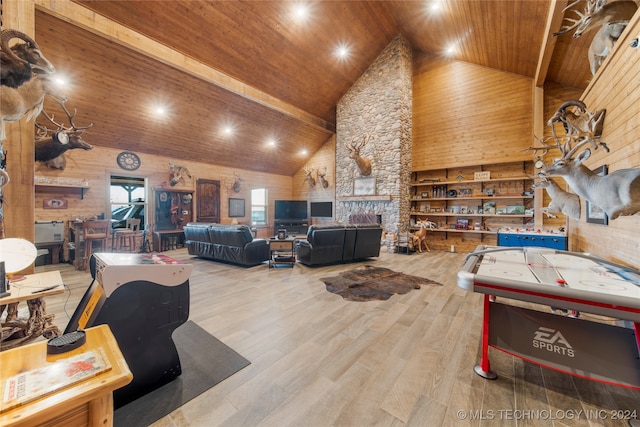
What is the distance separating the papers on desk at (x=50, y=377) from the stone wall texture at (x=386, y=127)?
7.12 metres

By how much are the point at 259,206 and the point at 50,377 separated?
31.9 ft

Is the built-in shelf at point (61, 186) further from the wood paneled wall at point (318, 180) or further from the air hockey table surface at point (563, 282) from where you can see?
the air hockey table surface at point (563, 282)

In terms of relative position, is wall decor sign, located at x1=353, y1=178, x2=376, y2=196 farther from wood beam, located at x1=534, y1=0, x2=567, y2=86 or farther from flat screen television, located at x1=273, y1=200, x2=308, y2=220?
wood beam, located at x1=534, y1=0, x2=567, y2=86

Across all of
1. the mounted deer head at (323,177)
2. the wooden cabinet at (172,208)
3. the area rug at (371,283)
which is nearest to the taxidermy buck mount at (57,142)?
the wooden cabinet at (172,208)

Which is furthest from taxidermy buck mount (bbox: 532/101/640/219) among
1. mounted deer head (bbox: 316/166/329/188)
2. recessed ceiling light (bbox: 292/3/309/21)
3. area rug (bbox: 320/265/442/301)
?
mounted deer head (bbox: 316/166/329/188)

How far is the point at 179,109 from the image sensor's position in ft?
21.2

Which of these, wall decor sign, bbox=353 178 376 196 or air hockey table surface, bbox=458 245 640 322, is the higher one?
wall decor sign, bbox=353 178 376 196

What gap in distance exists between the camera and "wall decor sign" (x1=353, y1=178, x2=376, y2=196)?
7957 mm

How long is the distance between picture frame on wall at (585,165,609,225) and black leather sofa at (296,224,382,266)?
136 inches

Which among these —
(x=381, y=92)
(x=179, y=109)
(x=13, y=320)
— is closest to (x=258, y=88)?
(x=179, y=109)

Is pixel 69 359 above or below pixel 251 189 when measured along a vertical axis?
below

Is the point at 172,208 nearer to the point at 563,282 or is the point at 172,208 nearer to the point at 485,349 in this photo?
the point at 485,349

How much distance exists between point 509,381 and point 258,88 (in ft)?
25.4

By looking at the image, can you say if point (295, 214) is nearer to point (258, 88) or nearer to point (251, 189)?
point (251, 189)
